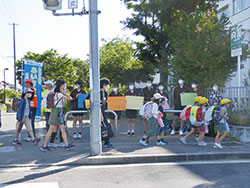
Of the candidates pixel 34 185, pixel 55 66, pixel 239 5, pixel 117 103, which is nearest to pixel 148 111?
pixel 117 103

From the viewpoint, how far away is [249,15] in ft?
71.2

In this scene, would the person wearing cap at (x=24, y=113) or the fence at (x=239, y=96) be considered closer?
the person wearing cap at (x=24, y=113)

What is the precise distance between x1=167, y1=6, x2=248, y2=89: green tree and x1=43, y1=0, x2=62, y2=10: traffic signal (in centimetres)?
610

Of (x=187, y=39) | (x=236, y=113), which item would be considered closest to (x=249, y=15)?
(x=187, y=39)

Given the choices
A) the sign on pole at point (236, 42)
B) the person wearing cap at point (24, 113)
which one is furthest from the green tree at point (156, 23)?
the person wearing cap at point (24, 113)

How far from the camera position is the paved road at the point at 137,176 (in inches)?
204

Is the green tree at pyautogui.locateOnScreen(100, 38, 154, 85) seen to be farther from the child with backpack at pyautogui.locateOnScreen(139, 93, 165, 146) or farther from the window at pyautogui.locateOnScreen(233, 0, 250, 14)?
the child with backpack at pyautogui.locateOnScreen(139, 93, 165, 146)

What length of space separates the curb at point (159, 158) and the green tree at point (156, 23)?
30.2ft

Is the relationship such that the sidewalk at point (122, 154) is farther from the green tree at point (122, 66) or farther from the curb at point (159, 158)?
the green tree at point (122, 66)

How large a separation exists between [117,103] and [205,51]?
13.6 feet

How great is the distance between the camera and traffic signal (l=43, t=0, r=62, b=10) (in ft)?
23.0

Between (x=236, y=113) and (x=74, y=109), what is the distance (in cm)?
545

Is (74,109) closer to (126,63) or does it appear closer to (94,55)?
(94,55)

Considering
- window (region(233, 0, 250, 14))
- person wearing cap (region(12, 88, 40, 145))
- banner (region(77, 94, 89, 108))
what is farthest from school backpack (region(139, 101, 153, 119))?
window (region(233, 0, 250, 14))
